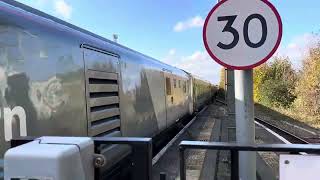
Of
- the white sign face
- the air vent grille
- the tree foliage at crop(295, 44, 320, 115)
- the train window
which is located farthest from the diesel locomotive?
the tree foliage at crop(295, 44, 320, 115)

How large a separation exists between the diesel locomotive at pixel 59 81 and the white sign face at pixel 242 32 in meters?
1.52

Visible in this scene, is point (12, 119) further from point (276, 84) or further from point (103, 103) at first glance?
point (276, 84)

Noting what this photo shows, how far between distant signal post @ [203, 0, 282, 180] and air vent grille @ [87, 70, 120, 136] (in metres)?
2.01

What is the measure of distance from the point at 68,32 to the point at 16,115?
163 centimetres

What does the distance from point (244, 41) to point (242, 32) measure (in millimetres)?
76

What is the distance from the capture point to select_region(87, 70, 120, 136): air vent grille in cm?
561

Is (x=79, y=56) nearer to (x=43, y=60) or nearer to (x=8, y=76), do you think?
(x=43, y=60)

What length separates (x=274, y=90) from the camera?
4262 cm

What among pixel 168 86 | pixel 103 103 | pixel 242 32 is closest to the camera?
pixel 242 32

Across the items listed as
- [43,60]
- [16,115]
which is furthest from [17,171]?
[43,60]

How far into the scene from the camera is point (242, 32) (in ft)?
12.9

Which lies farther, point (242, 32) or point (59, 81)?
point (59, 81)

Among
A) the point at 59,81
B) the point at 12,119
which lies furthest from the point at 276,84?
the point at 12,119

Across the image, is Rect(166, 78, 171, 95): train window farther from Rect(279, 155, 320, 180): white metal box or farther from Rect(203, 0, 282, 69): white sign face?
Rect(279, 155, 320, 180): white metal box
